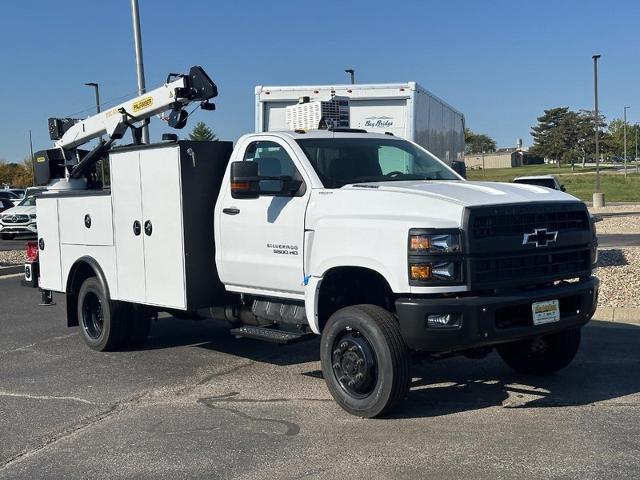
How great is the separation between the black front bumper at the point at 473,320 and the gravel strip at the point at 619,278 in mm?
4644

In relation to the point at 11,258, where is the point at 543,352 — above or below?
below

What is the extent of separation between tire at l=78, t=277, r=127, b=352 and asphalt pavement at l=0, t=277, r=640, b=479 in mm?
164

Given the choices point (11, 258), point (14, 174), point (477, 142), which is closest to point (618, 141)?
point (477, 142)

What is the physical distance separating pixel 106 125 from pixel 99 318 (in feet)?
8.58

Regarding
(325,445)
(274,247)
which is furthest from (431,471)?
(274,247)

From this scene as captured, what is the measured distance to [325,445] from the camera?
17.7 ft

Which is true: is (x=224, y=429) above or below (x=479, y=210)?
below

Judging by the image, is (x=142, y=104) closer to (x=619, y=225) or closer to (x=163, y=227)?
(x=163, y=227)

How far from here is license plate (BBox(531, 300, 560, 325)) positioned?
5852mm

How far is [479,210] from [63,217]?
5469mm

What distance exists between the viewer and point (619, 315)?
961 centimetres

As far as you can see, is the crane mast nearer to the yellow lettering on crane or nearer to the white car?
the yellow lettering on crane

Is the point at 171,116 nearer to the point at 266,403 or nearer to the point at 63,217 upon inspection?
the point at 63,217

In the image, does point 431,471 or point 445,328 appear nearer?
point 431,471
